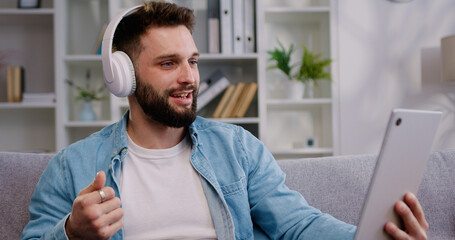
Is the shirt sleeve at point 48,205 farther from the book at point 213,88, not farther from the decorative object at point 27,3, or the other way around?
the decorative object at point 27,3

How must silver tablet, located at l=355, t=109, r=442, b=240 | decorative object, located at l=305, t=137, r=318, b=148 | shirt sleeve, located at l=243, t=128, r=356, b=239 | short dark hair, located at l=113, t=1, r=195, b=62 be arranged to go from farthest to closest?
decorative object, located at l=305, t=137, r=318, b=148, short dark hair, located at l=113, t=1, r=195, b=62, shirt sleeve, located at l=243, t=128, r=356, b=239, silver tablet, located at l=355, t=109, r=442, b=240

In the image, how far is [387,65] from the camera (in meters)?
2.97

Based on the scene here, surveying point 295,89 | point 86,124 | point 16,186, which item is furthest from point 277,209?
point 86,124

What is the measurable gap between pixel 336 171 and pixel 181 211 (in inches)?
21.3

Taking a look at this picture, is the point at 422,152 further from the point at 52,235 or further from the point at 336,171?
the point at 52,235

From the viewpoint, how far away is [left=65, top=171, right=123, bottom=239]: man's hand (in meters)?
0.80

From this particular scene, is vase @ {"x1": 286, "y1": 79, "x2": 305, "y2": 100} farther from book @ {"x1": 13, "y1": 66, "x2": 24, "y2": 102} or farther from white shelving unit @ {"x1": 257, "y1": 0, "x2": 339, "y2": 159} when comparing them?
book @ {"x1": 13, "y1": 66, "x2": 24, "y2": 102}

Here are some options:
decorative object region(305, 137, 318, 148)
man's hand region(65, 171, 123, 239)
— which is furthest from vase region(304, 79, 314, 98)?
man's hand region(65, 171, 123, 239)

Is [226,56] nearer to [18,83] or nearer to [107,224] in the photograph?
[18,83]

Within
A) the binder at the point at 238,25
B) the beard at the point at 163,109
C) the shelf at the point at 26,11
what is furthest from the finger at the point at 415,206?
the shelf at the point at 26,11

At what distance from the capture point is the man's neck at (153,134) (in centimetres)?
123

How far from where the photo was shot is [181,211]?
111 centimetres

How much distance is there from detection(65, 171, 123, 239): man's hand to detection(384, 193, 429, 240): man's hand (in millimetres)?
504

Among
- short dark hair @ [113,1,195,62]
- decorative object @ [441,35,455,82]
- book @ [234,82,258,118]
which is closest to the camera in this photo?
short dark hair @ [113,1,195,62]
